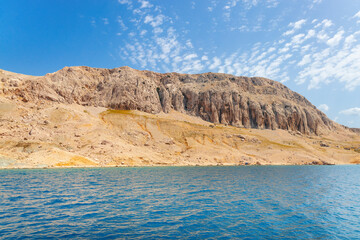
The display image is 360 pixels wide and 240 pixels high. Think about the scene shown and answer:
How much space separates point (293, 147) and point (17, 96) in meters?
126

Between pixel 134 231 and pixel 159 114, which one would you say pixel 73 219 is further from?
pixel 159 114

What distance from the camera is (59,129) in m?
80.0

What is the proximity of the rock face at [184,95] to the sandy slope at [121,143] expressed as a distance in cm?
953

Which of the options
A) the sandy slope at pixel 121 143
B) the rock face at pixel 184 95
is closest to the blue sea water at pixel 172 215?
the sandy slope at pixel 121 143

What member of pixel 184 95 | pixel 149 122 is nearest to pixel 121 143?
pixel 149 122

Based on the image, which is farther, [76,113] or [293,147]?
[293,147]

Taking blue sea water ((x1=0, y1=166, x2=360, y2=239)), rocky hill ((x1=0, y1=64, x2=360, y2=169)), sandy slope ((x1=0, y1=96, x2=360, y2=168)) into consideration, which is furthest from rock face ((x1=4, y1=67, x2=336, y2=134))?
blue sea water ((x1=0, y1=166, x2=360, y2=239))

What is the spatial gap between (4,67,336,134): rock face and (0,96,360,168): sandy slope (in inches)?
375

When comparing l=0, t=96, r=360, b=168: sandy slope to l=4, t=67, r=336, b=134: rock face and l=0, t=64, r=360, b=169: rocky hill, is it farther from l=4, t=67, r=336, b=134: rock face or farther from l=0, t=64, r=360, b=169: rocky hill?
l=4, t=67, r=336, b=134: rock face

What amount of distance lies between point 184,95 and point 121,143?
75.6 metres

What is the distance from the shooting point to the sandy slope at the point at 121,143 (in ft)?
213

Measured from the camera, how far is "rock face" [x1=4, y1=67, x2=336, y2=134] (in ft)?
371

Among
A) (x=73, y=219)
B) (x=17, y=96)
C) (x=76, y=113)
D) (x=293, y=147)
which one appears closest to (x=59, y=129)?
(x=76, y=113)

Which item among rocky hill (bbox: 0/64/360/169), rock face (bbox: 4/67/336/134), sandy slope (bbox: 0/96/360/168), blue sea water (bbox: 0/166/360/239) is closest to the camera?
blue sea water (bbox: 0/166/360/239)
